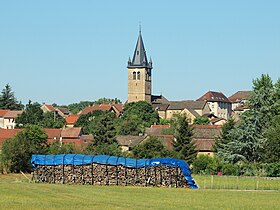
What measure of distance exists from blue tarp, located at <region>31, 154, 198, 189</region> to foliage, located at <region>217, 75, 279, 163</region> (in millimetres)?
23684

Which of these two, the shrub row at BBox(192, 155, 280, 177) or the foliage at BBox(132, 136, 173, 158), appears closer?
the shrub row at BBox(192, 155, 280, 177)

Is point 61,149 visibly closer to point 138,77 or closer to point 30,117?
point 30,117

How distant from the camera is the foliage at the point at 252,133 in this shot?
7400 centimetres

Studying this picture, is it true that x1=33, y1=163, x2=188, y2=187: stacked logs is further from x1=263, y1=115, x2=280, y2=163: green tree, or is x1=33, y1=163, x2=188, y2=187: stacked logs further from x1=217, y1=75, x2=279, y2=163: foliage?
x1=217, y1=75, x2=279, y2=163: foliage

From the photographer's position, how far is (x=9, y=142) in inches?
2749

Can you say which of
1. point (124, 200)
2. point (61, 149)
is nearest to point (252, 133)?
point (61, 149)

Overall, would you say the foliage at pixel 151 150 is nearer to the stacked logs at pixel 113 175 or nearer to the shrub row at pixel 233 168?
the shrub row at pixel 233 168

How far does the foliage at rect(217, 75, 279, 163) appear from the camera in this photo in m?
74.0

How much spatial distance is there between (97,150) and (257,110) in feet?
66.2

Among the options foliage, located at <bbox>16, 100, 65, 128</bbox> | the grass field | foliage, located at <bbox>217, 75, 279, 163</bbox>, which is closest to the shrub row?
foliage, located at <bbox>217, 75, 279, 163</bbox>

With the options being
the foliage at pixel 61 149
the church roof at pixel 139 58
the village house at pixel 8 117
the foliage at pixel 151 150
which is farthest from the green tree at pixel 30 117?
the foliage at pixel 151 150

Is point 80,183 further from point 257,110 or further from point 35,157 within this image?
point 257,110

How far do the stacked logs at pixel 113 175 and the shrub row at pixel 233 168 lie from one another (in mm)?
17445

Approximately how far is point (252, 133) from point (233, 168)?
812cm
